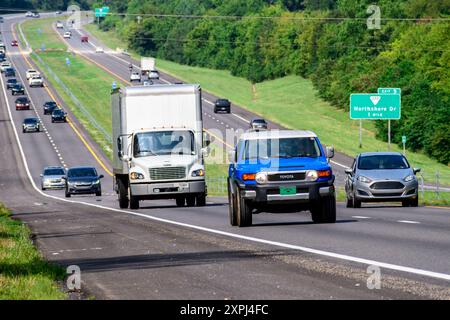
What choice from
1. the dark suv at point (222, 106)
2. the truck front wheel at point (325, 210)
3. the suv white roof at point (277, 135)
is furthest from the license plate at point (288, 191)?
the dark suv at point (222, 106)

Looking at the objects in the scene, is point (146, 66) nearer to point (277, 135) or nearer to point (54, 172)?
point (54, 172)

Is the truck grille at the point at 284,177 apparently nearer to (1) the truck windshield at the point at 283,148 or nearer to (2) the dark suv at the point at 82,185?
(1) the truck windshield at the point at 283,148

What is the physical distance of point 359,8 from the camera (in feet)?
529

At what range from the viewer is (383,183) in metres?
33.1

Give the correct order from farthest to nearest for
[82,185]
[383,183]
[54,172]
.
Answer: [54,172]
[82,185]
[383,183]

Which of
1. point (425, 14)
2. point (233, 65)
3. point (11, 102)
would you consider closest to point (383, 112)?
point (11, 102)

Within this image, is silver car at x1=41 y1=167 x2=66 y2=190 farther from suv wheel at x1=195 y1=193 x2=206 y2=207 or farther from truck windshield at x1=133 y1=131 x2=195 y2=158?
truck windshield at x1=133 y1=131 x2=195 y2=158

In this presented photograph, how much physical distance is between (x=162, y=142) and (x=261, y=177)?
37.1 feet

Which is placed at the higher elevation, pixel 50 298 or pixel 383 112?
pixel 50 298

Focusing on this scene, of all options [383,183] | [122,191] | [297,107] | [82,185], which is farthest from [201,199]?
[297,107]

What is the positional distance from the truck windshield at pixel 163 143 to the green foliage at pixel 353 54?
238 ft
